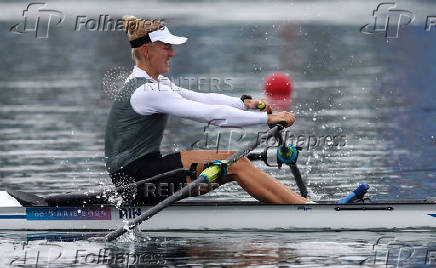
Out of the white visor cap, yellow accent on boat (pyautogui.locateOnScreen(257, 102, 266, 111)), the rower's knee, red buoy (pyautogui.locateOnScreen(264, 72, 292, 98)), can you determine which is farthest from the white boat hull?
red buoy (pyautogui.locateOnScreen(264, 72, 292, 98))

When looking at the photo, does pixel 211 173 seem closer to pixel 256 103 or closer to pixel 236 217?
pixel 236 217

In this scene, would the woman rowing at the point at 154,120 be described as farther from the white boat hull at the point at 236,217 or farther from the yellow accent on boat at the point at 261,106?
the yellow accent on boat at the point at 261,106

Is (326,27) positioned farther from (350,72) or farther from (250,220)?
(250,220)

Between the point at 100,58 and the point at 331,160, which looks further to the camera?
the point at 100,58

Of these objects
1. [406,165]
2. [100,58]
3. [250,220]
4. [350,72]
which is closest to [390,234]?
[250,220]

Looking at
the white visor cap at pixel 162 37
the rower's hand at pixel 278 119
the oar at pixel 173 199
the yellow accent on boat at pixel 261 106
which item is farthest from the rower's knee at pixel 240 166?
the white visor cap at pixel 162 37

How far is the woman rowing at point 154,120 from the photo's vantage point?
45.6 feet

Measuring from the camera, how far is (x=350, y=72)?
3372cm

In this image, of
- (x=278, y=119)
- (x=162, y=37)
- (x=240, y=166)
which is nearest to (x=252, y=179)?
(x=240, y=166)

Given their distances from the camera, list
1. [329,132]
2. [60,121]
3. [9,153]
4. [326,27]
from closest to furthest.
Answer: [9,153]
[329,132]
[60,121]
[326,27]

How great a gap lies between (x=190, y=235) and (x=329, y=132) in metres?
8.76

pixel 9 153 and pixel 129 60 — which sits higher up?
pixel 129 60

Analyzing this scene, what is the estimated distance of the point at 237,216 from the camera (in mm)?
14242

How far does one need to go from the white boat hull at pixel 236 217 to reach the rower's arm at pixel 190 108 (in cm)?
99
